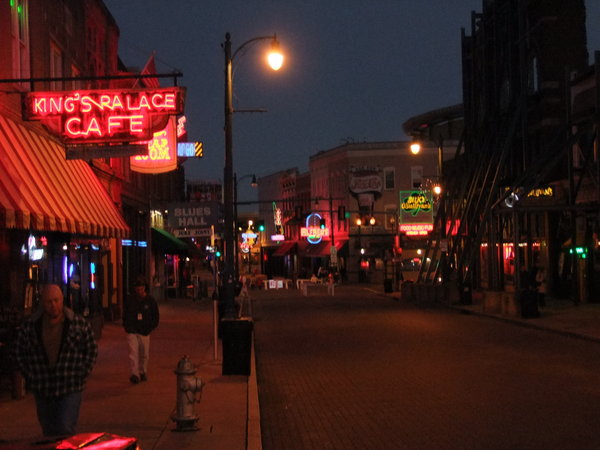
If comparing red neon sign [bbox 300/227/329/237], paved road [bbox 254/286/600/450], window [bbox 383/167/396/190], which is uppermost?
window [bbox 383/167/396/190]

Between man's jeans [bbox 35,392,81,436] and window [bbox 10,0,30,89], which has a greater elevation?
window [bbox 10,0,30,89]

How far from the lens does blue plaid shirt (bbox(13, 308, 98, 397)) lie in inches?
281

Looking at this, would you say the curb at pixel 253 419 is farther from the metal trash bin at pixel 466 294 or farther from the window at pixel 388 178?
the window at pixel 388 178

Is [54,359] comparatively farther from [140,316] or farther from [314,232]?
[314,232]

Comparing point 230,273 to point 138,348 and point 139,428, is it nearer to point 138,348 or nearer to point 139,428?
point 138,348

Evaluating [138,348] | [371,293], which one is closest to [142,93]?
[138,348]

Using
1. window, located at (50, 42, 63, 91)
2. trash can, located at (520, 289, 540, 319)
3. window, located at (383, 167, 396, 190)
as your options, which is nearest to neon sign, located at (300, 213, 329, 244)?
window, located at (383, 167, 396, 190)

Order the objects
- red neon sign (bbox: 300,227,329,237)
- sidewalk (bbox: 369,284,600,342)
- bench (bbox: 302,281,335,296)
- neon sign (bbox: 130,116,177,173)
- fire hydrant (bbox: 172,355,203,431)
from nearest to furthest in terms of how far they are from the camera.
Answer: fire hydrant (bbox: 172,355,203,431) < sidewalk (bbox: 369,284,600,342) < neon sign (bbox: 130,116,177,173) < bench (bbox: 302,281,335,296) < red neon sign (bbox: 300,227,329,237)

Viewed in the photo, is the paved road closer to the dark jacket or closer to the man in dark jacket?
the man in dark jacket

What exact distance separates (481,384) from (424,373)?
170 centimetres

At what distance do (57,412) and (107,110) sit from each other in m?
9.47

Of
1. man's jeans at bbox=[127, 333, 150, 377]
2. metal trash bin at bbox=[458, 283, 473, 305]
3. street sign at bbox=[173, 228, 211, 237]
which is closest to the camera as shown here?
man's jeans at bbox=[127, 333, 150, 377]

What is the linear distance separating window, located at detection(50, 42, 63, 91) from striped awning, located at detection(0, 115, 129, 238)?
1.56m

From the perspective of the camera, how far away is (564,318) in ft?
88.5
